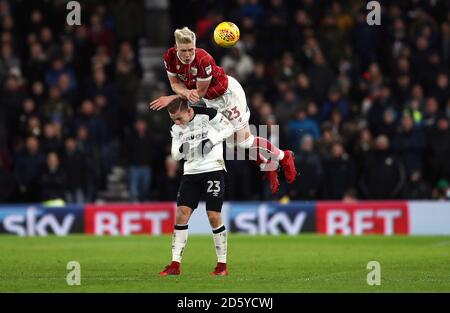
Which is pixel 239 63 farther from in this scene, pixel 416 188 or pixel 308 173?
pixel 416 188

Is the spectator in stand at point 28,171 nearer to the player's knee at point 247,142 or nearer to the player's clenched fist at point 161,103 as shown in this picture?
the player's knee at point 247,142

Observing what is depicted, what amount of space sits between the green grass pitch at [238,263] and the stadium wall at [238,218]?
103 cm

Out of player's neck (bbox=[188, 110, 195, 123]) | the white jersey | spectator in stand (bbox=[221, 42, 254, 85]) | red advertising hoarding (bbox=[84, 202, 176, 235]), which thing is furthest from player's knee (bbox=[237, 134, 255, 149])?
spectator in stand (bbox=[221, 42, 254, 85])

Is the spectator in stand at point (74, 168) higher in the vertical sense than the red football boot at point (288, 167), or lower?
lower

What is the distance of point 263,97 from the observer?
2600 centimetres

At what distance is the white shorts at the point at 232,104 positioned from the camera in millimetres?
15914

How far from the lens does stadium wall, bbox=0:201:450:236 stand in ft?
78.1

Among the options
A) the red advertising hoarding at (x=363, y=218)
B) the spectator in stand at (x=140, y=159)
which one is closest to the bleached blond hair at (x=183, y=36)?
the red advertising hoarding at (x=363, y=218)

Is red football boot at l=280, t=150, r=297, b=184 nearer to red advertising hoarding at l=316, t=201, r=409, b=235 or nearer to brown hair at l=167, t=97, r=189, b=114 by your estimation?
brown hair at l=167, t=97, r=189, b=114

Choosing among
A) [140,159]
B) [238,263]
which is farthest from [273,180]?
[140,159]

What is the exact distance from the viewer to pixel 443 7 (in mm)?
27469

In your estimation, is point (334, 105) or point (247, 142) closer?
point (247, 142)

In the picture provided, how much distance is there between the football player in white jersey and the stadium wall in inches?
381

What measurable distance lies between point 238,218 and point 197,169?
33.3 feet
